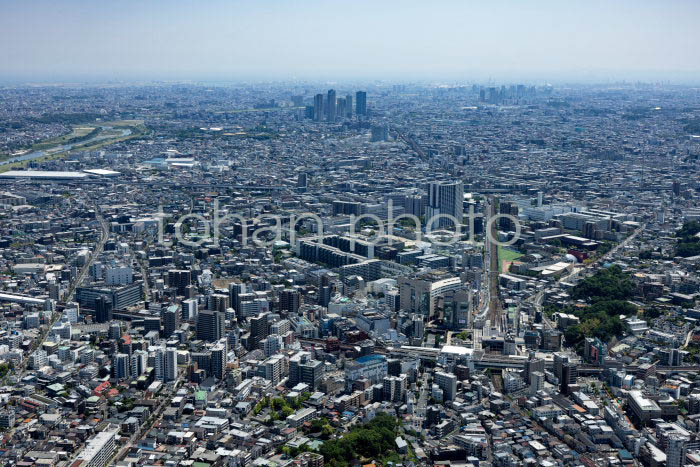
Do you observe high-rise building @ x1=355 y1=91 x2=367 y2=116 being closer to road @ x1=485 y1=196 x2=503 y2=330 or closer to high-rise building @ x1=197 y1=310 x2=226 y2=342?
road @ x1=485 y1=196 x2=503 y2=330

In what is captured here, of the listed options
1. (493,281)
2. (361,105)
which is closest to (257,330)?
(493,281)

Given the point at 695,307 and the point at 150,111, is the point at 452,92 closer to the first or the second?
the point at 150,111

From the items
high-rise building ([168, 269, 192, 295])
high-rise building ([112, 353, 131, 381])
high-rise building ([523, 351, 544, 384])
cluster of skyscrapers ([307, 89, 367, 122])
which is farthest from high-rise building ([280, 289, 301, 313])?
cluster of skyscrapers ([307, 89, 367, 122])

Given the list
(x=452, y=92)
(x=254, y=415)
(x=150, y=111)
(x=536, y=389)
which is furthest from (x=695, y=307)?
(x=452, y=92)

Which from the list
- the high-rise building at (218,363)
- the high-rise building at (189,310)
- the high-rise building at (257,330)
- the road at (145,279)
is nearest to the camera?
the high-rise building at (218,363)

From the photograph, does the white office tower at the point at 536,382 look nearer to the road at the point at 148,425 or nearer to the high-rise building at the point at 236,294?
the road at the point at 148,425

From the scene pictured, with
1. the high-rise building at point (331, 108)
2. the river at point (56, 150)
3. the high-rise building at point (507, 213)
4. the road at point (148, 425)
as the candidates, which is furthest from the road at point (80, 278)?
the high-rise building at point (331, 108)

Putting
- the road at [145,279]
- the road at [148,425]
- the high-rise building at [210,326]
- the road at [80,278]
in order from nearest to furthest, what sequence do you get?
the road at [148,425] → the road at [80,278] → the high-rise building at [210,326] → the road at [145,279]
